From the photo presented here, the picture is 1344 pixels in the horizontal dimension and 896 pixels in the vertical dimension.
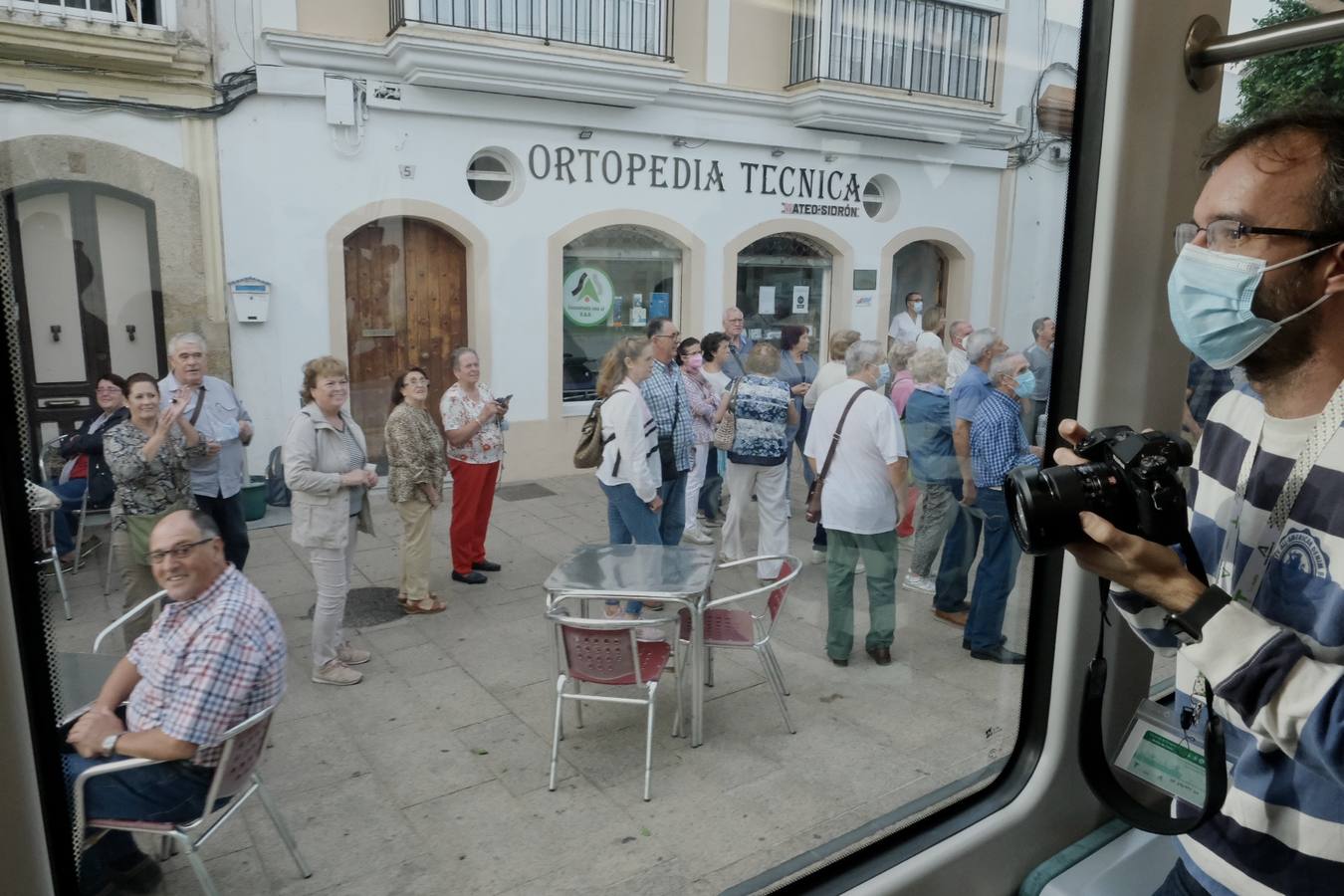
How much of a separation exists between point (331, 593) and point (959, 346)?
2302mm

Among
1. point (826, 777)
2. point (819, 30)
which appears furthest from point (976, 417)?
point (819, 30)

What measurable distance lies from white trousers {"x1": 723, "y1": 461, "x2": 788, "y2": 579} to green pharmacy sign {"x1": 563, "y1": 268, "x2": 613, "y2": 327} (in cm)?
164

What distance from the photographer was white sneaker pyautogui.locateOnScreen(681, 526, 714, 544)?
454 centimetres

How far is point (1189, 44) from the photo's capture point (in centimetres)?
171

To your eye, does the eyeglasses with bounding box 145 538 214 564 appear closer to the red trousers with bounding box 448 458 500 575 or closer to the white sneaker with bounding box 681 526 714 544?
the red trousers with bounding box 448 458 500 575

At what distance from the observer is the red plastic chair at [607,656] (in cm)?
279

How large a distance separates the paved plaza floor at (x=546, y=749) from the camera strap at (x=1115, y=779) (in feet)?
1.81

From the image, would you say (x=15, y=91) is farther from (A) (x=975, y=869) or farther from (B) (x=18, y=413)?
(A) (x=975, y=869)

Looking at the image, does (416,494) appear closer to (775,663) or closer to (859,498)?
(775,663)

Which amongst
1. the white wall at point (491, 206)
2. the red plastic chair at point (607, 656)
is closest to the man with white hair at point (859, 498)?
the white wall at point (491, 206)

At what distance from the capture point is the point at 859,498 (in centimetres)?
371

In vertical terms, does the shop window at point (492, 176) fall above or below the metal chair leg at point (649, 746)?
above

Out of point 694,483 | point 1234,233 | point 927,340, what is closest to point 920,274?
point 927,340

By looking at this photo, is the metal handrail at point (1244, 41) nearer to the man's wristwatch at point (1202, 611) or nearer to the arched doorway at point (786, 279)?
the man's wristwatch at point (1202, 611)
